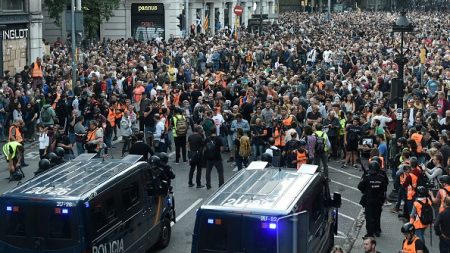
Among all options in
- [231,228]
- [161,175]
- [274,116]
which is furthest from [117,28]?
[231,228]

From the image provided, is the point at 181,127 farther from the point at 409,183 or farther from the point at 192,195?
the point at 409,183

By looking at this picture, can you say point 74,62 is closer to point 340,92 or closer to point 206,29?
point 340,92

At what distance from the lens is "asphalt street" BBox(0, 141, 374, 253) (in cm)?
1653

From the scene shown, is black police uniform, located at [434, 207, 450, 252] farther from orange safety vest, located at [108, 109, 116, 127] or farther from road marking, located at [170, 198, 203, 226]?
orange safety vest, located at [108, 109, 116, 127]

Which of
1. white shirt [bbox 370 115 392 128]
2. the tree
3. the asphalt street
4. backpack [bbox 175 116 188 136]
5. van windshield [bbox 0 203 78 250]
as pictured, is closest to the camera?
van windshield [bbox 0 203 78 250]

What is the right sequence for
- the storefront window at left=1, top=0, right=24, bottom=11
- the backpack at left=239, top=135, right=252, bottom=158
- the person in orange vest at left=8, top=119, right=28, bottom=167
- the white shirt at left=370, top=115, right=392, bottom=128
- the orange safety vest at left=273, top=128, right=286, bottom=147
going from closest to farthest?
the backpack at left=239, top=135, right=252, bottom=158 < the orange safety vest at left=273, top=128, right=286, bottom=147 < the person in orange vest at left=8, top=119, right=28, bottom=167 < the white shirt at left=370, top=115, right=392, bottom=128 < the storefront window at left=1, top=0, right=24, bottom=11

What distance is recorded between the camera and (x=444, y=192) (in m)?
14.7

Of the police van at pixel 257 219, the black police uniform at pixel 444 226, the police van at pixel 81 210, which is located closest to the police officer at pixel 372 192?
the black police uniform at pixel 444 226

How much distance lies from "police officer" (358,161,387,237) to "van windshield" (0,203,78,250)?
6.25m

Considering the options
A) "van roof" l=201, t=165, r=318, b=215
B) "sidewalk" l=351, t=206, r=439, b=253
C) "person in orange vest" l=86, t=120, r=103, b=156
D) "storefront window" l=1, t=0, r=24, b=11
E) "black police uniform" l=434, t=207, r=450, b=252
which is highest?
"storefront window" l=1, t=0, r=24, b=11

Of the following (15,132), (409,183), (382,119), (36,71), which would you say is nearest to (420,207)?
(409,183)

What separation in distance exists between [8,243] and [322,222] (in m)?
4.98

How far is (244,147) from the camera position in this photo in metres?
21.1

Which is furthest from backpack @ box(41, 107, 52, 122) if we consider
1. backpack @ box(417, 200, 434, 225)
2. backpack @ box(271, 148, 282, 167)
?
backpack @ box(417, 200, 434, 225)
